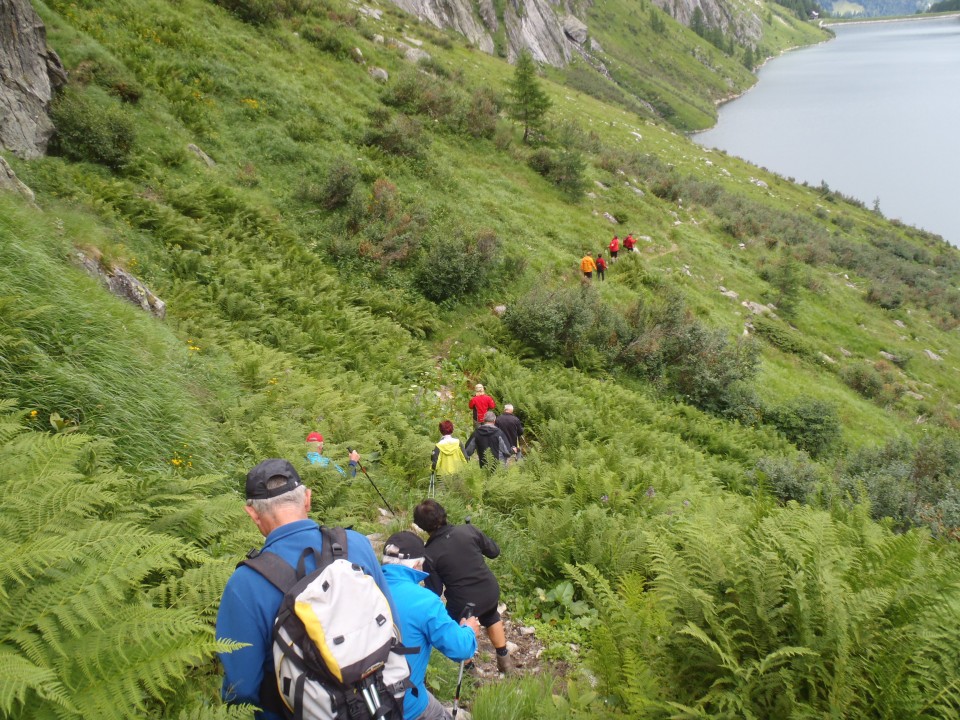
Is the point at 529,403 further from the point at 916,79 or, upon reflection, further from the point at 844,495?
the point at 916,79

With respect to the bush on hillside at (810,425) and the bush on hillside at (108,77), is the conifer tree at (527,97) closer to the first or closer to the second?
the bush on hillside at (108,77)

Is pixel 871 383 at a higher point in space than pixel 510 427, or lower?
lower

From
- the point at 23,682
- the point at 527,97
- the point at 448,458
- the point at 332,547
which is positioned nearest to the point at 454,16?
the point at 527,97

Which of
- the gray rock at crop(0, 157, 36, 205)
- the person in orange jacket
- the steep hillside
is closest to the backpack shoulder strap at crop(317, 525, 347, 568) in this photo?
the steep hillside

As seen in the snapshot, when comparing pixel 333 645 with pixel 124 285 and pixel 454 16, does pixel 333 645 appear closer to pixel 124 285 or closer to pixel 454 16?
pixel 124 285

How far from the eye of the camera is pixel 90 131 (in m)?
11.8

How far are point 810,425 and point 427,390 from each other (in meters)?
10.8

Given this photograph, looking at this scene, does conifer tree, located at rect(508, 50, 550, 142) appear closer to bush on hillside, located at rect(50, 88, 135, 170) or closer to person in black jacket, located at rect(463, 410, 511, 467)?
bush on hillside, located at rect(50, 88, 135, 170)

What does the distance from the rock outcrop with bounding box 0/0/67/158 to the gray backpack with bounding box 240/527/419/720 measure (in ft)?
39.4

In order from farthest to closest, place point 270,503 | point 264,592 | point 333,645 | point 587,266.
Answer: point 587,266
point 270,503
point 264,592
point 333,645

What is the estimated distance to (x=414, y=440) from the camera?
921cm

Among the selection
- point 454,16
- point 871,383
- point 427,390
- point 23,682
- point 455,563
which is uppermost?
point 454,16

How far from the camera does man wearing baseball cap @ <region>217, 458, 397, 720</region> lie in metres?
2.62

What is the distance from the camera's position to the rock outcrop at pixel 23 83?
1058 centimetres
